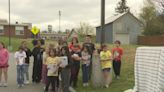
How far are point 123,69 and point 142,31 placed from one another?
6293cm

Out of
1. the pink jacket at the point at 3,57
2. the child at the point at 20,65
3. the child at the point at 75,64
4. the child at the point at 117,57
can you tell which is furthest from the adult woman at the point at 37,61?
the child at the point at 117,57

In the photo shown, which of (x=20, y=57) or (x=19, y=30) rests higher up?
(x=19, y=30)

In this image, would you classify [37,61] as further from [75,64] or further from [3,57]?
[75,64]

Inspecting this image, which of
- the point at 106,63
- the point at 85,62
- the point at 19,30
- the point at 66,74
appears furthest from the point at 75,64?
the point at 19,30

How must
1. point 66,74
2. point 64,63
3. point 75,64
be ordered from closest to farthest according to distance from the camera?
point 64,63, point 66,74, point 75,64

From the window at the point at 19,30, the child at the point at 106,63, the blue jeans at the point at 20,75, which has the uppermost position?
the window at the point at 19,30

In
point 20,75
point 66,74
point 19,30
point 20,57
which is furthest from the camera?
point 19,30

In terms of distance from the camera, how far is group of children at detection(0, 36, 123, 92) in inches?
553

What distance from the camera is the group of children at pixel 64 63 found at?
14.1 m

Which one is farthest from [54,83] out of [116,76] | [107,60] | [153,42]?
[153,42]

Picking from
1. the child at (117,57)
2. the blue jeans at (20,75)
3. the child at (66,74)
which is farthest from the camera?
the child at (117,57)

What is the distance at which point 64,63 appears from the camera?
1381 centimetres

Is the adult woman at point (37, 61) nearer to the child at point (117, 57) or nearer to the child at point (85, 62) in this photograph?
the child at point (85, 62)

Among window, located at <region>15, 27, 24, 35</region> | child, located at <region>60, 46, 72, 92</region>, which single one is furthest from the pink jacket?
window, located at <region>15, 27, 24, 35</region>
